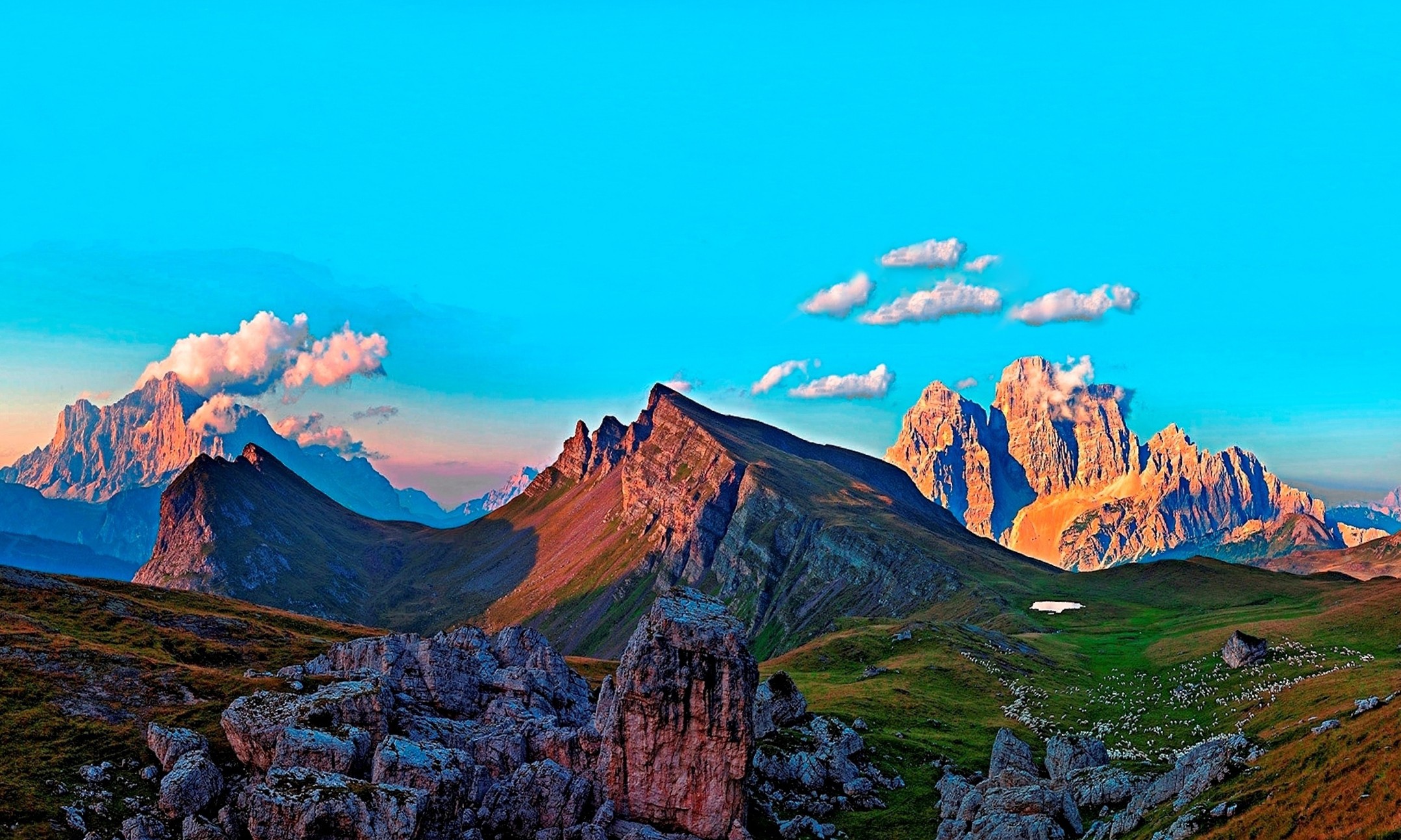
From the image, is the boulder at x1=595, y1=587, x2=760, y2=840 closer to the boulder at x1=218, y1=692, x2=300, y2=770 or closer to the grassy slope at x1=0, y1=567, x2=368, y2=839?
the boulder at x1=218, y1=692, x2=300, y2=770

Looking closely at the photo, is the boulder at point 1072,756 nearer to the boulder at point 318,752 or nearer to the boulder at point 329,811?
the boulder at point 329,811

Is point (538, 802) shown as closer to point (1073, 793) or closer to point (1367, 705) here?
point (1073, 793)

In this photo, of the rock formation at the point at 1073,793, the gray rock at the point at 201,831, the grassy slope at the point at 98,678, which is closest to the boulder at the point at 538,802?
the gray rock at the point at 201,831

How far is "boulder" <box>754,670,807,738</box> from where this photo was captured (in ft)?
317

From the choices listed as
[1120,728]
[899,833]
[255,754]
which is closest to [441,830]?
[255,754]

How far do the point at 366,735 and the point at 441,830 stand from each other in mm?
11306

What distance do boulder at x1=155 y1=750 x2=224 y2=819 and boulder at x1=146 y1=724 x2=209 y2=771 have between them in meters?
1.32

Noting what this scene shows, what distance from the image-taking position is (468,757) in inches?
2680

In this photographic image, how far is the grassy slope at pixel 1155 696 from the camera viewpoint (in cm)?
4891

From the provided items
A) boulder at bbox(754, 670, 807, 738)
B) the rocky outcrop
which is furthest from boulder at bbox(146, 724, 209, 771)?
boulder at bbox(754, 670, 807, 738)

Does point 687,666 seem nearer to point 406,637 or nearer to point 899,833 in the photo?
point 899,833

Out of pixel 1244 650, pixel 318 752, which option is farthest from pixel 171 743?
pixel 1244 650

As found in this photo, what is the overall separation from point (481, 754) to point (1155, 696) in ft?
314

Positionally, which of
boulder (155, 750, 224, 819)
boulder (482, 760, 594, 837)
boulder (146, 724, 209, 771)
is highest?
boulder (146, 724, 209, 771)
